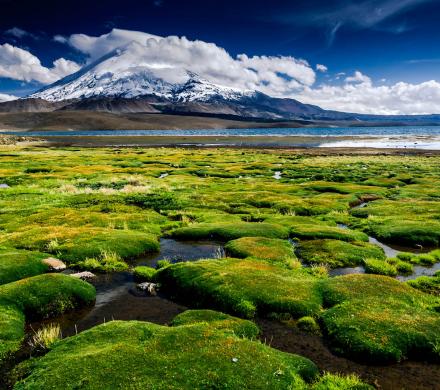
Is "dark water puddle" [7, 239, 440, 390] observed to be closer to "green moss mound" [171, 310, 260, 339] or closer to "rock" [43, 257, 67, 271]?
"green moss mound" [171, 310, 260, 339]

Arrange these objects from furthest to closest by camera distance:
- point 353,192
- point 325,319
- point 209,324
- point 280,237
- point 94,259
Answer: point 353,192 → point 280,237 → point 94,259 → point 325,319 → point 209,324

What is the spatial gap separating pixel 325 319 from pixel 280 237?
16.2m

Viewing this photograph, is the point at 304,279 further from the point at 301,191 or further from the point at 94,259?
the point at 301,191

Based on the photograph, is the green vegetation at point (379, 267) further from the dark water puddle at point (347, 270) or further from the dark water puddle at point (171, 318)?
the dark water puddle at point (171, 318)

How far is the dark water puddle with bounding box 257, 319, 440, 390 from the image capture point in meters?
14.8

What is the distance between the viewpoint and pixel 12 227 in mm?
37000

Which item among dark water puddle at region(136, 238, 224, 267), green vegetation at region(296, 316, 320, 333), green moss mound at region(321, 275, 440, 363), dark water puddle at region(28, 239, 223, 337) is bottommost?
dark water puddle at region(136, 238, 224, 267)

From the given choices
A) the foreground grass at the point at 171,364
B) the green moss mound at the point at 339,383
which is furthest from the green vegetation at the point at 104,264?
the green moss mound at the point at 339,383

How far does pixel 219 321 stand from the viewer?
18156mm

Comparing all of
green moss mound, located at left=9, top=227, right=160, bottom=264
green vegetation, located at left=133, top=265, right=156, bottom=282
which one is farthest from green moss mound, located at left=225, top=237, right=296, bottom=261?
green vegetation, located at left=133, top=265, right=156, bottom=282

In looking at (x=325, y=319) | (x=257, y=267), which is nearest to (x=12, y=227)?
(x=257, y=267)

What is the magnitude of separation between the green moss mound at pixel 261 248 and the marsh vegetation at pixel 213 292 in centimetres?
16

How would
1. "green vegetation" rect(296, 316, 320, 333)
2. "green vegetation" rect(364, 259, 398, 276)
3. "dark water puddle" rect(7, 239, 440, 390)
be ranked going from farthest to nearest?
1. "green vegetation" rect(364, 259, 398, 276)
2. "green vegetation" rect(296, 316, 320, 333)
3. "dark water puddle" rect(7, 239, 440, 390)

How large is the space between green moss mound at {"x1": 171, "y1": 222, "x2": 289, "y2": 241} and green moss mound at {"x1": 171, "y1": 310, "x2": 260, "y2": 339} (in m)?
15.6
